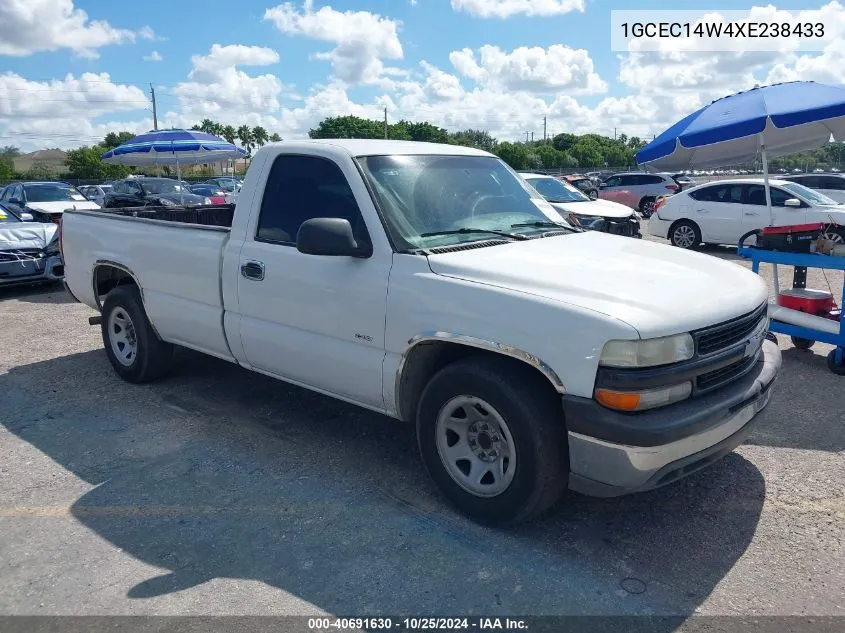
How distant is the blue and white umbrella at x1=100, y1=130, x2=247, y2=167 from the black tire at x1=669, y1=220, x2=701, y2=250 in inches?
456

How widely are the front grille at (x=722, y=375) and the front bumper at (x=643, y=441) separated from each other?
49mm

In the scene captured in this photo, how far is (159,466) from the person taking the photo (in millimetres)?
4359

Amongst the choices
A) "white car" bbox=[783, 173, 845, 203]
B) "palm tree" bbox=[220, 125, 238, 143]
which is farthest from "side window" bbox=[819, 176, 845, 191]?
"palm tree" bbox=[220, 125, 238, 143]

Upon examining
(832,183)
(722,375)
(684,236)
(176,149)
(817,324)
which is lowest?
(817,324)

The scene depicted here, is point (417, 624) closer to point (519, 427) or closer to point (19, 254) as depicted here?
point (519, 427)

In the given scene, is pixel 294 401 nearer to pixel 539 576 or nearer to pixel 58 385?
pixel 58 385

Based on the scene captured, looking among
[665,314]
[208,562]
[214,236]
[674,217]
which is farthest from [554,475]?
[674,217]

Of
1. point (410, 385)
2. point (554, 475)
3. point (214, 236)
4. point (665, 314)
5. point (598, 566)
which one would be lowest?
point (598, 566)

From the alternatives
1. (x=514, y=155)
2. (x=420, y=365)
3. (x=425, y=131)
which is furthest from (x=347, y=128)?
(x=420, y=365)

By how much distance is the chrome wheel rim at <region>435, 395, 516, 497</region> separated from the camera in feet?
11.2

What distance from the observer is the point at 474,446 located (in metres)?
3.59

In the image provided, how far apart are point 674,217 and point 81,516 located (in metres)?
14.0

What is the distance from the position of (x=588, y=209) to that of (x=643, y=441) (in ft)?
31.2

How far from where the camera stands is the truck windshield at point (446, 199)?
3.92 meters
